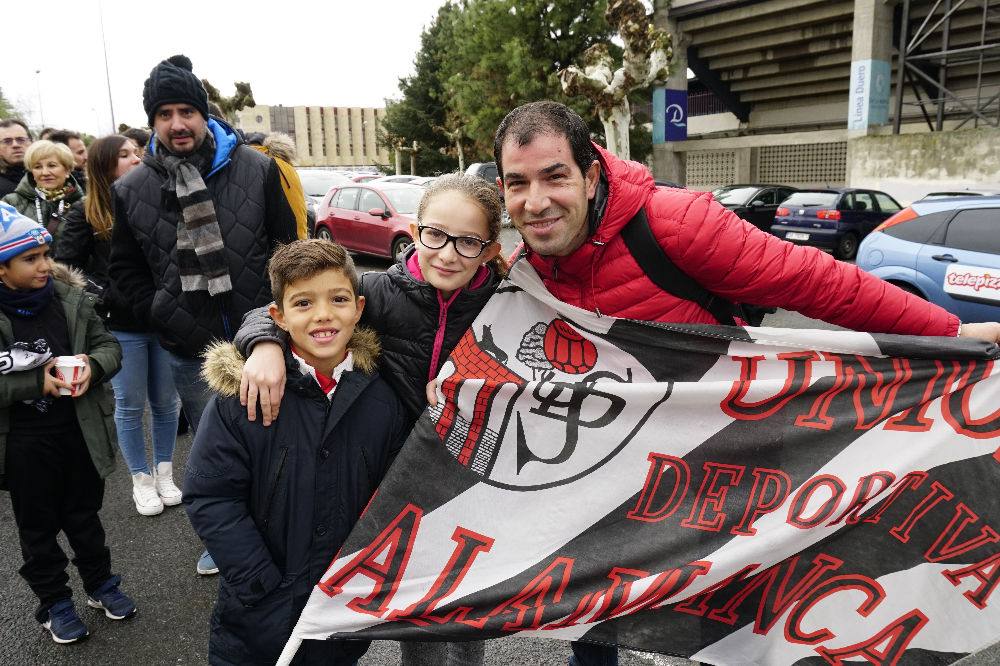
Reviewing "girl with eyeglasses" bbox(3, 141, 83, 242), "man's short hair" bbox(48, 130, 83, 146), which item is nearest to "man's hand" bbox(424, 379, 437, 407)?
"girl with eyeglasses" bbox(3, 141, 83, 242)

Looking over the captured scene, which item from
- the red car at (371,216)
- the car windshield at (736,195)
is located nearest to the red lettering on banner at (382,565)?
the red car at (371,216)

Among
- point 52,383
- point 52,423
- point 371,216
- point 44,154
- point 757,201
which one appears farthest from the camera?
point 757,201

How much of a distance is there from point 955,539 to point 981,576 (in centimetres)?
12

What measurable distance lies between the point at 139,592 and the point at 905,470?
3.12m

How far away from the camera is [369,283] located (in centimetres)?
219

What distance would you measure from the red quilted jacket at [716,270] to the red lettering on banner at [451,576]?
765 mm

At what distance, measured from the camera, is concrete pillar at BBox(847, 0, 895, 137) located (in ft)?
64.8

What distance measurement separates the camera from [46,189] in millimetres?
4277

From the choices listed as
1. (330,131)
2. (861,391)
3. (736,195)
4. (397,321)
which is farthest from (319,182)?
(330,131)

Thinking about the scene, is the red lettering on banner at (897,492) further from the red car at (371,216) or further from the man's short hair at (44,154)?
the red car at (371,216)

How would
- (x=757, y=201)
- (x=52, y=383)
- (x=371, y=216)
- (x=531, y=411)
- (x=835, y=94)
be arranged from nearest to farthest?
(x=531, y=411), (x=52, y=383), (x=371, y=216), (x=757, y=201), (x=835, y=94)

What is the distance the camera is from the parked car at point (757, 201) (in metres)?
16.1

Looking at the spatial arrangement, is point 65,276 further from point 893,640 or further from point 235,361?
point 893,640

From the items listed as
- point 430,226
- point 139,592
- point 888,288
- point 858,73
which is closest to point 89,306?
point 139,592
